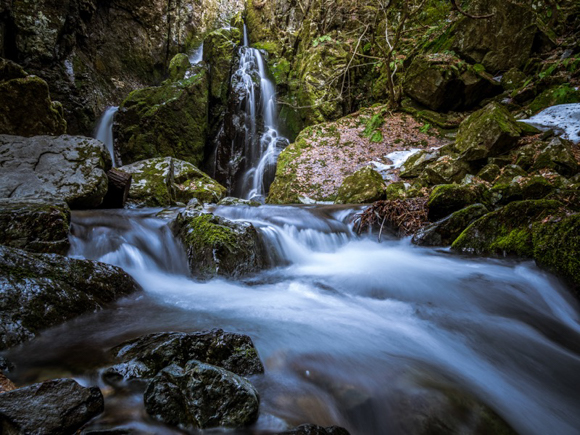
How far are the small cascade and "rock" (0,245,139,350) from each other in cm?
1518

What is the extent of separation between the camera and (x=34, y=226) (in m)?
3.46

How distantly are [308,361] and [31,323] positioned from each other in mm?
2183

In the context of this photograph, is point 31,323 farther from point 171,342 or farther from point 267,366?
point 267,366

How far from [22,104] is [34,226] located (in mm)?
6620

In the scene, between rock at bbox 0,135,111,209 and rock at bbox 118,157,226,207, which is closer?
rock at bbox 0,135,111,209

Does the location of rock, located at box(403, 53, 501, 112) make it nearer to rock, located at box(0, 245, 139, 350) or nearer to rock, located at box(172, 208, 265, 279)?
rock, located at box(172, 208, 265, 279)

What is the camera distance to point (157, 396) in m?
1.42

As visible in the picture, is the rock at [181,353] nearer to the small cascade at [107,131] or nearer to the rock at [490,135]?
the rock at [490,135]

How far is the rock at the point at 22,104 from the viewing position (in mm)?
7328

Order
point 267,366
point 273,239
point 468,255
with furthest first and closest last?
point 273,239
point 468,255
point 267,366

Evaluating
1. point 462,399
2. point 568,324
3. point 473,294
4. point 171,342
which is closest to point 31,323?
point 171,342

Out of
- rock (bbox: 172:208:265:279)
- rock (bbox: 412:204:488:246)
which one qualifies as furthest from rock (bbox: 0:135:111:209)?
rock (bbox: 412:204:488:246)

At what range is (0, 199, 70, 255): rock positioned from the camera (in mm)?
3271

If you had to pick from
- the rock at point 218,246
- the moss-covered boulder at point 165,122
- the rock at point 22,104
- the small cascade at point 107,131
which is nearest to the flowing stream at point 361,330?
the rock at point 218,246
